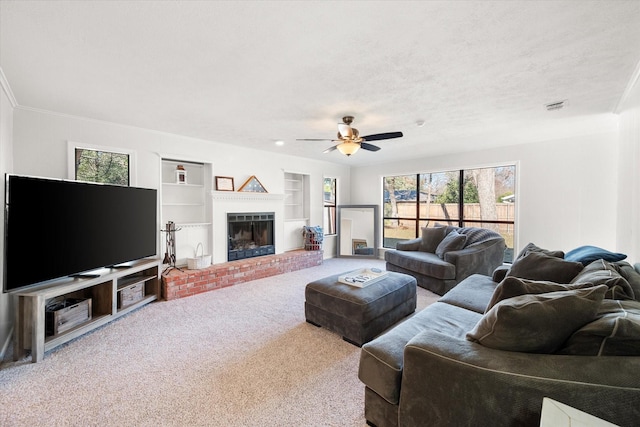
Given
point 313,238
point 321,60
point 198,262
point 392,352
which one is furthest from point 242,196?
point 392,352

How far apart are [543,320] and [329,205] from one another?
18.5ft

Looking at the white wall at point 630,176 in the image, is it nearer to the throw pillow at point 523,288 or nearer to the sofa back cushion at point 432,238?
the throw pillow at point 523,288

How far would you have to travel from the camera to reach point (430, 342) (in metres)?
1.30

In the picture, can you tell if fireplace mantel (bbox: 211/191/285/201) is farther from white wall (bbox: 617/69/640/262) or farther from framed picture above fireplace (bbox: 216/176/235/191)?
white wall (bbox: 617/69/640/262)

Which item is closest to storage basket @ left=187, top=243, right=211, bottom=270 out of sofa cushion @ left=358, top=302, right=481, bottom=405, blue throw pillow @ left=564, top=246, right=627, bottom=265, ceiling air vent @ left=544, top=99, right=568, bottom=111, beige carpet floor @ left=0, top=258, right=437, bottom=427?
beige carpet floor @ left=0, top=258, right=437, bottom=427

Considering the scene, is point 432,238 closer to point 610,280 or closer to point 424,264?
point 424,264

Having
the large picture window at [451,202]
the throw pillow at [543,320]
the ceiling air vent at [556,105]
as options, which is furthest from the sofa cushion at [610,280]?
the large picture window at [451,202]

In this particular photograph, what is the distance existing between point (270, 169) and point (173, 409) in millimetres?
4274

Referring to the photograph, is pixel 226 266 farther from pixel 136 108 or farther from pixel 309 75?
pixel 309 75

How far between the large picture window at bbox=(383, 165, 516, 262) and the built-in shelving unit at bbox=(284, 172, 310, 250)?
205cm

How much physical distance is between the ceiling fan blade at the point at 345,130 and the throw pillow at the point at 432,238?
2.81m

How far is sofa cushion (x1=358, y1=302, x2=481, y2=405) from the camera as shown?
139 centimetres

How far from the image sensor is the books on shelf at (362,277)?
2.78 metres

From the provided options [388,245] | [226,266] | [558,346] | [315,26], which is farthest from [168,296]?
[388,245]
